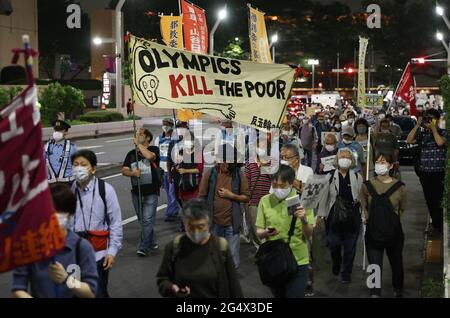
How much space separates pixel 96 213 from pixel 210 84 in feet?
9.79

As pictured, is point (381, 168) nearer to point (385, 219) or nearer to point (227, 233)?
point (385, 219)

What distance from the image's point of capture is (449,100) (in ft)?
33.7

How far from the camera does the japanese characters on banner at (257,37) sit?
1748cm

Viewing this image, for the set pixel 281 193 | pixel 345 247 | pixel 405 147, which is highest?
pixel 281 193

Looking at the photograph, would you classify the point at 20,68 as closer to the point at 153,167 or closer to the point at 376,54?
the point at 153,167

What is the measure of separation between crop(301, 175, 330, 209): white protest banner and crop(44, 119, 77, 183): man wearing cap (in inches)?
157

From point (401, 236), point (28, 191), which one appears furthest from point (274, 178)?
point (28, 191)

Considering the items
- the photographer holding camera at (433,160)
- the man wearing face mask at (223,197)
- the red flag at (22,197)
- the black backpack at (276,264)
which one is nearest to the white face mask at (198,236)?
the red flag at (22,197)

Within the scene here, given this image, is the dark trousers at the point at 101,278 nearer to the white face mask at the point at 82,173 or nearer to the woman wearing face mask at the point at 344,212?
the white face mask at the point at 82,173

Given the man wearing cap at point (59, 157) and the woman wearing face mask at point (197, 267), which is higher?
the man wearing cap at point (59, 157)

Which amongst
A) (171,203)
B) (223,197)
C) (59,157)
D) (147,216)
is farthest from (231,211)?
(171,203)

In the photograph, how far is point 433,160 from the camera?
11555 millimetres

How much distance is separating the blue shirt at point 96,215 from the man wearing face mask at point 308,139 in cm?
1268

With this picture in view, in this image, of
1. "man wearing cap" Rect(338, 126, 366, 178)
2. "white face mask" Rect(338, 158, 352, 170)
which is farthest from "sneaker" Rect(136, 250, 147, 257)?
"man wearing cap" Rect(338, 126, 366, 178)
